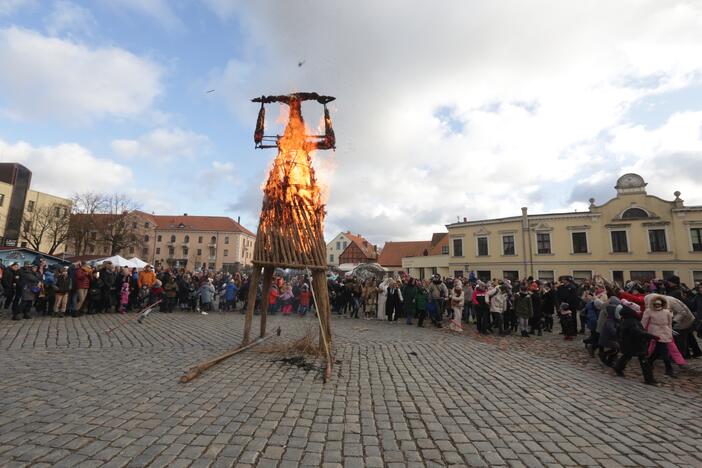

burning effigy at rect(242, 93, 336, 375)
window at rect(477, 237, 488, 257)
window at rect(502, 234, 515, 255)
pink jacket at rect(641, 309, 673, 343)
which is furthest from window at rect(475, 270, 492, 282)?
burning effigy at rect(242, 93, 336, 375)

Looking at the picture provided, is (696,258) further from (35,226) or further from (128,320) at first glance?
(35,226)

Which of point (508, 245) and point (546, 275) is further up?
point (508, 245)

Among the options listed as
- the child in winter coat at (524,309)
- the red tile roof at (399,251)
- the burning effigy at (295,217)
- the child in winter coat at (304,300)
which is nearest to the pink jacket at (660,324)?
the child in winter coat at (524,309)

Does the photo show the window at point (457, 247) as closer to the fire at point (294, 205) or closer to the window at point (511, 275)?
the window at point (511, 275)

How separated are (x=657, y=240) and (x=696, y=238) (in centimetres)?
248

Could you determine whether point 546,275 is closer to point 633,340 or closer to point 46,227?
point 633,340

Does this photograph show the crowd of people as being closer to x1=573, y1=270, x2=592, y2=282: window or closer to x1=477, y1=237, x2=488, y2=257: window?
x1=573, y1=270, x2=592, y2=282: window

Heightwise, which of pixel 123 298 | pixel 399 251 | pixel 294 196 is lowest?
pixel 123 298

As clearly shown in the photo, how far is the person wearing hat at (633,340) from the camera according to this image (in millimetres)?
6449

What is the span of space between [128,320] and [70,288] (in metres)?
2.58

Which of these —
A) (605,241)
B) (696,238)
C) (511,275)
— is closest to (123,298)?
(511,275)

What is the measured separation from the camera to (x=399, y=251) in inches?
2343

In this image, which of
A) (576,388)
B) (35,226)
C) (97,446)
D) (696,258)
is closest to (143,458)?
(97,446)

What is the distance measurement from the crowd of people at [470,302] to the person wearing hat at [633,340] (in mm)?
16
